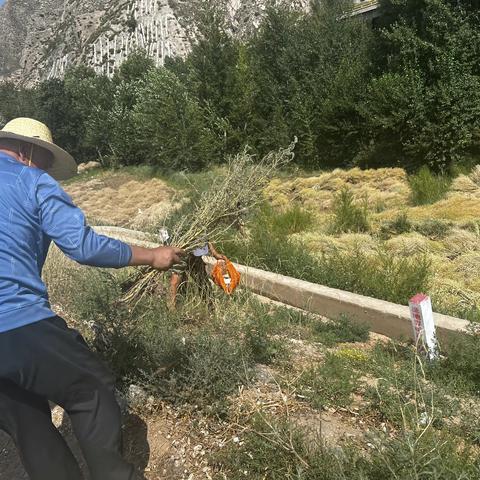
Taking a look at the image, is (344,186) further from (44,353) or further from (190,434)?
(44,353)

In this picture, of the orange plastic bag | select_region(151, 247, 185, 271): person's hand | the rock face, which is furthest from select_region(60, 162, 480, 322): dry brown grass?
the rock face

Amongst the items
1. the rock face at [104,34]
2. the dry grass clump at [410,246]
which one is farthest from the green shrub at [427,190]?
the rock face at [104,34]

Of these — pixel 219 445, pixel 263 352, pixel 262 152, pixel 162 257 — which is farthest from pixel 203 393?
pixel 262 152

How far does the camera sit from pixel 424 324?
3289 millimetres

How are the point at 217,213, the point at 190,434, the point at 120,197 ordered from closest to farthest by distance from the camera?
1. the point at 190,434
2. the point at 217,213
3. the point at 120,197

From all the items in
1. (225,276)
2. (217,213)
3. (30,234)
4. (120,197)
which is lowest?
(120,197)

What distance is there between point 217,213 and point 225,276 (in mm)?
604

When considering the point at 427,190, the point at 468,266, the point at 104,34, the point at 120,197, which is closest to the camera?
the point at 468,266

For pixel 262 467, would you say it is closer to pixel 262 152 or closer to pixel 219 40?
pixel 262 152

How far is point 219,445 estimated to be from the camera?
8.38 feet

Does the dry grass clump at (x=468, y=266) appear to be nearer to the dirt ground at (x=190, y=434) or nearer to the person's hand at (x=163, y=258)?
the dirt ground at (x=190, y=434)

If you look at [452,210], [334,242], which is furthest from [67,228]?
[452,210]

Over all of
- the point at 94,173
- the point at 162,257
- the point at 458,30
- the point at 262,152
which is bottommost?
the point at 94,173

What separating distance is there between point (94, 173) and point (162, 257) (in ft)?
95.1
